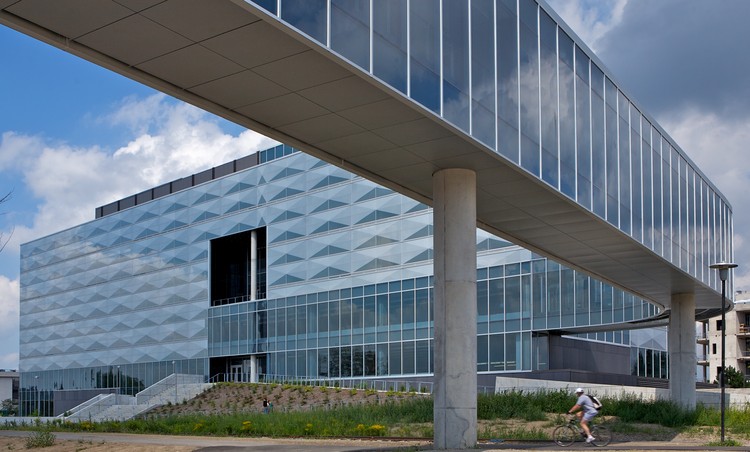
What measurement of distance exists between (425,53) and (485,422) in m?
16.4

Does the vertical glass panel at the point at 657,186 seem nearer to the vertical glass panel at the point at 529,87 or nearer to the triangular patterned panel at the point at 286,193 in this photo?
the vertical glass panel at the point at 529,87

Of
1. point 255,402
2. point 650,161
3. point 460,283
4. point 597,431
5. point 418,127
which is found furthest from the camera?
point 255,402

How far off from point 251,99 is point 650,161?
19803mm

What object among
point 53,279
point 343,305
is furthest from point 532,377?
point 53,279

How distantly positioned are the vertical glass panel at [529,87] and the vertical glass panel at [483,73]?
1727mm

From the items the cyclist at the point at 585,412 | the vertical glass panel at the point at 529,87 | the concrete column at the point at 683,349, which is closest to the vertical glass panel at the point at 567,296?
the concrete column at the point at 683,349

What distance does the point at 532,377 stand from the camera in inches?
1986

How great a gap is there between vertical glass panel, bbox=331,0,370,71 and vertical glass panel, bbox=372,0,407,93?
0.26 m

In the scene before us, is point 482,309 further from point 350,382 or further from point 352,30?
point 352,30

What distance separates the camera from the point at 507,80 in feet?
72.1

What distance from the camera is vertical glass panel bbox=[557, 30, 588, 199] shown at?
25.2 m

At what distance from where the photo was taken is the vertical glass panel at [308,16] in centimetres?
1410

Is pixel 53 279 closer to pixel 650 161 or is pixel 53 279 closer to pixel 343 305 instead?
pixel 343 305

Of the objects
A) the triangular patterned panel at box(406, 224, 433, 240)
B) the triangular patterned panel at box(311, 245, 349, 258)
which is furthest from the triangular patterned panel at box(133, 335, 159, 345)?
the triangular patterned panel at box(406, 224, 433, 240)
